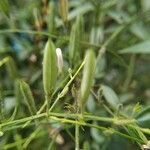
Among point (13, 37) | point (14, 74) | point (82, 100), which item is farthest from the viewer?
point (13, 37)

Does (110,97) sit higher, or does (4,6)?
(4,6)

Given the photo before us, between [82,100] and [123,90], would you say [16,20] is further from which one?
[82,100]

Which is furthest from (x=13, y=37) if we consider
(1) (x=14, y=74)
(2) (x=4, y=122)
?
(2) (x=4, y=122)

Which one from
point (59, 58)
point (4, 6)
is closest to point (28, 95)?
point (59, 58)

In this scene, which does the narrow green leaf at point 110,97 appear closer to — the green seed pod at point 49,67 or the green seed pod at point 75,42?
the green seed pod at point 75,42

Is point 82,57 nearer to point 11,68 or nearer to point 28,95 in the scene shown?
point 11,68

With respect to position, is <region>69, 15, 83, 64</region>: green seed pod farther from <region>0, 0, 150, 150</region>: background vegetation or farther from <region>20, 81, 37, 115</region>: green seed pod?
<region>20, 81, 37, 115</region>: green seed pod

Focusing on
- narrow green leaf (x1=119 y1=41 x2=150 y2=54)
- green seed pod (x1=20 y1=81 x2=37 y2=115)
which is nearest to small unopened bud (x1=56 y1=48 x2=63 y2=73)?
green seed pod (x1=20 y1=81 x2=37 y2=115)

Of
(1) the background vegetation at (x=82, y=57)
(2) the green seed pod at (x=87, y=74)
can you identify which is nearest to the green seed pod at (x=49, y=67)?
(2) the green seed pod at (x=87, y=74)
